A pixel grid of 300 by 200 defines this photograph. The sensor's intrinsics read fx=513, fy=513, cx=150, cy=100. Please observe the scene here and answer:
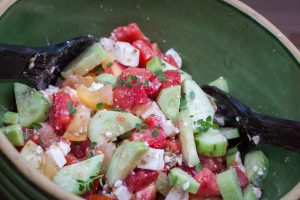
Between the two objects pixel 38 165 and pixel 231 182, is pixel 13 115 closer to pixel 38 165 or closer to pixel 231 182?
pixel 38 165

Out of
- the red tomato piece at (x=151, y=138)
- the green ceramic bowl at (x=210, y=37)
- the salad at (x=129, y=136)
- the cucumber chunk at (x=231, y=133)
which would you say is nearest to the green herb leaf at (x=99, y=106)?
the salad at (x=129, y=136)

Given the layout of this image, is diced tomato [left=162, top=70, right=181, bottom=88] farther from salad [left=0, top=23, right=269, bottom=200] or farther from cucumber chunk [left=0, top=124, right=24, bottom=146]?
cucumber chunk [left=0, top=124, right=24, bottom=146]

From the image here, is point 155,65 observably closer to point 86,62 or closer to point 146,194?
point 86,62

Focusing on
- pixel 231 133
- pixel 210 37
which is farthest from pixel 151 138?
pixel 210 37

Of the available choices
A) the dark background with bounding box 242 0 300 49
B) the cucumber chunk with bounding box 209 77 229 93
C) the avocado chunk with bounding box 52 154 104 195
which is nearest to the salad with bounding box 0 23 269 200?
the avocado chunk with bounding box 52 154 104 195

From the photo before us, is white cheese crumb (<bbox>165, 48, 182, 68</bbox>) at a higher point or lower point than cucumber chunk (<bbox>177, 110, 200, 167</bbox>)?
higher

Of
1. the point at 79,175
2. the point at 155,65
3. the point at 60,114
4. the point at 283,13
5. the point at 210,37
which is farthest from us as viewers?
the point at 283,13

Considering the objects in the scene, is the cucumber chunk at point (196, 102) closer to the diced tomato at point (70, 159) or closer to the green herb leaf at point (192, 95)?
the green herb leaf at point (192, 95)
